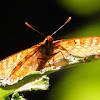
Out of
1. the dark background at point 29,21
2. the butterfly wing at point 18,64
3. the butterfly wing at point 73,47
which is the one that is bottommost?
the butterfly wing at point 18,64

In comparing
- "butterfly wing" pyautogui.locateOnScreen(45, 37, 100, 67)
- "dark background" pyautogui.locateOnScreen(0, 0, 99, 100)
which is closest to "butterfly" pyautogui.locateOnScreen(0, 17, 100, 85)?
"butterfly wing" pyautogui.locateOnScreen(45, 37, 100, 67)

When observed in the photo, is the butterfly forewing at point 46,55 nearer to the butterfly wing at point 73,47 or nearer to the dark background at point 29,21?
the butterfly wing at point 73,47

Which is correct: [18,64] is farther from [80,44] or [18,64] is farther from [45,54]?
[80,44]

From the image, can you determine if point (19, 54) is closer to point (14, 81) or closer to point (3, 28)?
point (14, 81)

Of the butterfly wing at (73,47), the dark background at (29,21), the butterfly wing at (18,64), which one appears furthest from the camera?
the dark background at (29,21)

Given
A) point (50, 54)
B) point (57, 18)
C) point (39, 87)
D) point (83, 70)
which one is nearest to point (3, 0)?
point (57, 18)

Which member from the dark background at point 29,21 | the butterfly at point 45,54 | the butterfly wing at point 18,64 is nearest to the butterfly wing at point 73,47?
the butterfly at point 45,54
